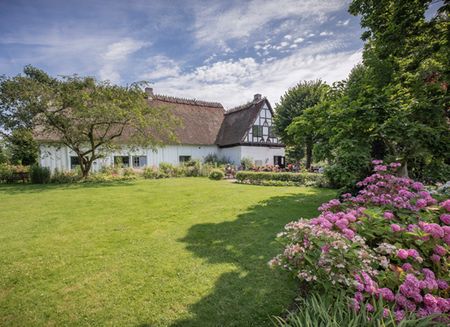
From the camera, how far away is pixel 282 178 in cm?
1441

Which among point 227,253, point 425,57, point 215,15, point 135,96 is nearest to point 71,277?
point 227,253

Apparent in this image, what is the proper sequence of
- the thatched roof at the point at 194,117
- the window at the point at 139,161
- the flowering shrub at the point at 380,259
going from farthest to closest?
the thatched roof at the point at 194,117 < the window at the point at 139,161 < the flowering shrub at the point at 380,259

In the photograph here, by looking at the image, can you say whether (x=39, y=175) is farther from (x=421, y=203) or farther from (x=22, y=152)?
(x=421, y=203)

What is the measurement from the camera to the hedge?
1371 cm

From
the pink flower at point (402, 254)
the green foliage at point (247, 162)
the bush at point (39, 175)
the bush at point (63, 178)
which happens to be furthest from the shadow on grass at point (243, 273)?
Answer: the green foliage at point (247, 162)

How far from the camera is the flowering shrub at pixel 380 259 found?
5.77 ft

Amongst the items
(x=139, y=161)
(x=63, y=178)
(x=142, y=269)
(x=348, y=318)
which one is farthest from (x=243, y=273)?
(x=139, y=161)

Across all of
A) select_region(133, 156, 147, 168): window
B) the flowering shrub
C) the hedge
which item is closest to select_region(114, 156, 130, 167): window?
select_region(133, 156, 147, 168): window

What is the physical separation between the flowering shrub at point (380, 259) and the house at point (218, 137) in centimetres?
2117

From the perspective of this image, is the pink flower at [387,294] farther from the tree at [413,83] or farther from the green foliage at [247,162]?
the green foliage at [247,162]

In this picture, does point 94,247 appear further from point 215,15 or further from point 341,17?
point 341,17

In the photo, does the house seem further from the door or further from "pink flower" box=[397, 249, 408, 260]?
"pink flower" box=[397, 249, 408, 260]

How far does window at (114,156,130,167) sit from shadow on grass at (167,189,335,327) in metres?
17.5

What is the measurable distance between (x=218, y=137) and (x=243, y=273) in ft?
78.1
